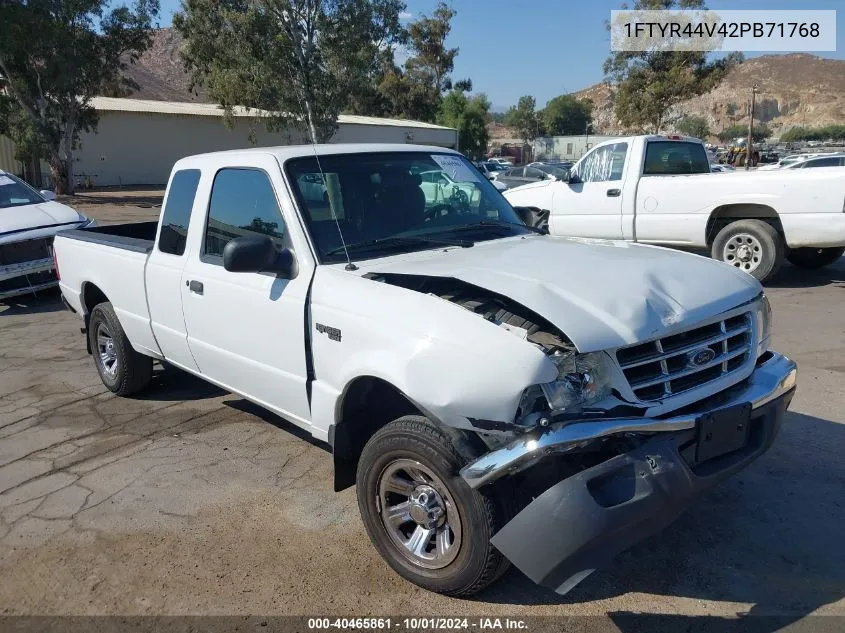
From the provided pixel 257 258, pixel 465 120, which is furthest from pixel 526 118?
pixel 257 258

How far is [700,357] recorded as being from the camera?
9.91 feet

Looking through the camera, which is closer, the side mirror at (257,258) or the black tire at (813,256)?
the side mirror at (257,258)

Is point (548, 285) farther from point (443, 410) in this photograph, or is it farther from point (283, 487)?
point (283, 487)

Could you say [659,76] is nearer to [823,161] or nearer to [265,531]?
[823,161]

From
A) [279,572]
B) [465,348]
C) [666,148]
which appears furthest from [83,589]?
[666,148]

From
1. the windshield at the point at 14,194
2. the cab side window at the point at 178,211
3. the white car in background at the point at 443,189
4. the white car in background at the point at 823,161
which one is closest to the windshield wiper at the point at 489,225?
the white car in background at the point at 443,189

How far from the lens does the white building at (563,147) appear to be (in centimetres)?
5462

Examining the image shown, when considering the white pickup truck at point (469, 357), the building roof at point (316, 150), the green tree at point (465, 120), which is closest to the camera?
the white pickup truck at point (469, 357)

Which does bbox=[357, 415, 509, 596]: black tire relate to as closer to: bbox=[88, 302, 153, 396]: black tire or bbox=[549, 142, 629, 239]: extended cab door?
bbox=[88, 302, 153, 396]: black tire

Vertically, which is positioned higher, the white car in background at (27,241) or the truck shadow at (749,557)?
the white car in background at (27,241)

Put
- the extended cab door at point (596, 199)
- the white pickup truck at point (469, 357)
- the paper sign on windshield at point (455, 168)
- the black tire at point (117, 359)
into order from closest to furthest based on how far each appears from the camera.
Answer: the white pickup truck at point (469, 357) < the paper sign on windshield at point (455, 168) < the black tire at point (117, 359) < the extended cab door at point (596, 199)

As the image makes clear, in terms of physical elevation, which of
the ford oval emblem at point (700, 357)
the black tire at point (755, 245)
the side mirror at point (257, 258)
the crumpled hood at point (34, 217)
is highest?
the crumpled hood at point (34, 217)

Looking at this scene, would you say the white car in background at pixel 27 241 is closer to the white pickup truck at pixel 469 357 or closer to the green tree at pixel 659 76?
the white pickup truck at pixel 469 357

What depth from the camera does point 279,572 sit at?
333 cm
